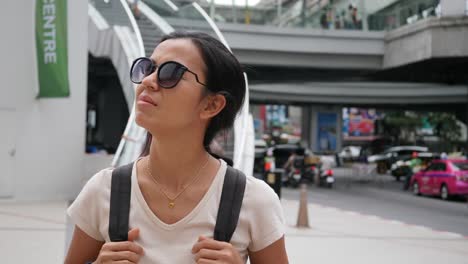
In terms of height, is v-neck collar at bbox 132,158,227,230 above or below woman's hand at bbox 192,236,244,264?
above

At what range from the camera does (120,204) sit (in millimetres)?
1857

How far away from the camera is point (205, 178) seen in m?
1.92

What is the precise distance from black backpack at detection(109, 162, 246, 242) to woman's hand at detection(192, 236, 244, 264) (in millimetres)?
50

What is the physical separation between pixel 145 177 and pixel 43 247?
7.07m

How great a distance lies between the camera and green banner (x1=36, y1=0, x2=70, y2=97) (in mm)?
13758

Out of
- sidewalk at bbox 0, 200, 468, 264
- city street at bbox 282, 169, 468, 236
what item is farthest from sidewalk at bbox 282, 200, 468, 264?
city street at bbox 282, 169, 468, 236

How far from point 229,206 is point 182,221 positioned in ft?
0.47

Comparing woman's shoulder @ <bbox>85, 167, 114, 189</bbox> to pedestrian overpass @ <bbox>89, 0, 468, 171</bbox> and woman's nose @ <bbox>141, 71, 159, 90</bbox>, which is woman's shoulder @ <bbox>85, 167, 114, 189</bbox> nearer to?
woman's nose @ <bbox>141, 71, 159, 90</bbox>

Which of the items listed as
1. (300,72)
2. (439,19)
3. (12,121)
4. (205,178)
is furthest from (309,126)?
(205,178)

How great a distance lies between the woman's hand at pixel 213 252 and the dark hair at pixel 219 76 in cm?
36

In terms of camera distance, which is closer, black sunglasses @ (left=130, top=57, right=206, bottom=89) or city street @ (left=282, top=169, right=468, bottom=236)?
black sunglasses @ (left=130, top=57, right=206, bottom=89)

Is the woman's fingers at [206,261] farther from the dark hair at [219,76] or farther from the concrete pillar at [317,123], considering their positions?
the concrete pillar at [317,123]

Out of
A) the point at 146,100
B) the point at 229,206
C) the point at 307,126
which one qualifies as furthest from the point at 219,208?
the point at 307,126

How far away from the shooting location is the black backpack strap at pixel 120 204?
1826 mm
